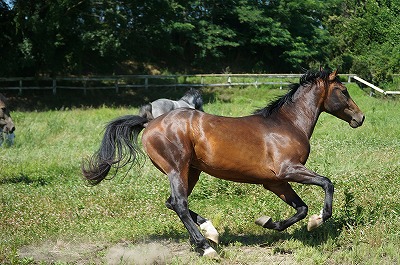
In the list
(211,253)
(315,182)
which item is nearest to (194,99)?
(315,182)

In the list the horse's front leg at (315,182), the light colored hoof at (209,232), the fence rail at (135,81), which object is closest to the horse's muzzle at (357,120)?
the horse's front leg at (315,182)

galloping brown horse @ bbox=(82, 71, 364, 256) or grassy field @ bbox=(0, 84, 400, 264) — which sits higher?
galloping brown horse @ bbox=(82, 71, 364, 256)

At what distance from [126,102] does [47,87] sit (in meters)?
4.27

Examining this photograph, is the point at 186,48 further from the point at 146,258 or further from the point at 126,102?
the point at 146,258

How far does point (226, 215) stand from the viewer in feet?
27.3

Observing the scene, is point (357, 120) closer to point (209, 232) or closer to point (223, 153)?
point (223, 153)

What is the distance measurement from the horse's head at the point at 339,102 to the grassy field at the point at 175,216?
101cm

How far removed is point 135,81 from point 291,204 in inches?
1109

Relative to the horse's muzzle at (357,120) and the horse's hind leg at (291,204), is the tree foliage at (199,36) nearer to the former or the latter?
the horse's muzzle at (357,120)

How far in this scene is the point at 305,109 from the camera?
7.28 metres

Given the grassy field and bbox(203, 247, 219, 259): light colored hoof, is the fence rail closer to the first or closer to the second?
the grassy field

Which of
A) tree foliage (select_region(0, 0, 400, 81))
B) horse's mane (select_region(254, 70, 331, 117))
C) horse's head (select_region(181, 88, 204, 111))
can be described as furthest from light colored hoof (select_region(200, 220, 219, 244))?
tree foliage (select_region(0, 0, 400, 81))

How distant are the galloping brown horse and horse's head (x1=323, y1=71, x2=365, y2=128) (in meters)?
0.36

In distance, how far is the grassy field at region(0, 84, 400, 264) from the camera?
6.43 m
